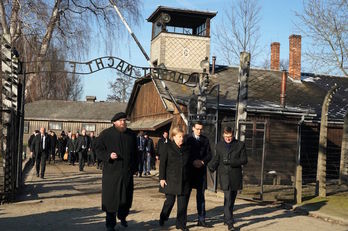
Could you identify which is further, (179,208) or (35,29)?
(35,29)

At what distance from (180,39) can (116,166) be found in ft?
67.5

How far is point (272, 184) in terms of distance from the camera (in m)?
19.1

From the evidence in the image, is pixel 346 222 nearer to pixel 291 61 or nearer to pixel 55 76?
pixel 291 61

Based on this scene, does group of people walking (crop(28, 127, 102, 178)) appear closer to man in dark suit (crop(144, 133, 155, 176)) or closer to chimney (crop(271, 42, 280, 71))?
man in dark suit (crop(144, 133, 155, 176))

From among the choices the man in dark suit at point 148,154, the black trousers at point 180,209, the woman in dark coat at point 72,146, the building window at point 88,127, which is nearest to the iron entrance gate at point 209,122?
the man in dark suit at point 148,154

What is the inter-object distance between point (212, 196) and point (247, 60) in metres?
4.14

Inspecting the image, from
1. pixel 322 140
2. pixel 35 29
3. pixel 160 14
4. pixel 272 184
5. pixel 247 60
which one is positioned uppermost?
pixel 160 14

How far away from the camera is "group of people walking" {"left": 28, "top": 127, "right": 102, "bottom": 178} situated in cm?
1823

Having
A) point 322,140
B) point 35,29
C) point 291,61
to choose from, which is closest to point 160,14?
point 291,61

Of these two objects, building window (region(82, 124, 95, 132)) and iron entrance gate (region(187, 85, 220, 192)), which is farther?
building window (region(82, 124, 95, 132))

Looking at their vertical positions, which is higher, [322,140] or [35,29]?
[35,29]

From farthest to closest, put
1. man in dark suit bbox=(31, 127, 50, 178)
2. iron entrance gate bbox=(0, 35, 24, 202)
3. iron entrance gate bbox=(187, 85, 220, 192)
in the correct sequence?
1. man in dark suit bbox=(31, 127, 50, 178)
2. iron entrance gate bbox=(187, 85, 220, 192)
3. iron entrance gate bbox=(0, 35, 24, 202)

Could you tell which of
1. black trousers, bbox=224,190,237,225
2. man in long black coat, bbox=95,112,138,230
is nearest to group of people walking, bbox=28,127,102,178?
man in long black coat, bbox=95,112,138,230

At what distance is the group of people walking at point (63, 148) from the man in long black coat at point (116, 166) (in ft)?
1.44
